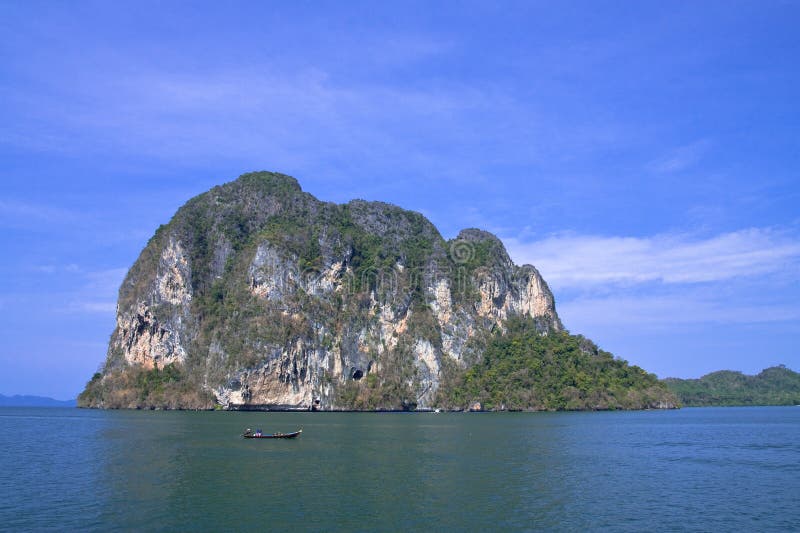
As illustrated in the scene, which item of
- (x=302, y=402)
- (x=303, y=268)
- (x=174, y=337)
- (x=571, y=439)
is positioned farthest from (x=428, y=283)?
(x=571, y=439)

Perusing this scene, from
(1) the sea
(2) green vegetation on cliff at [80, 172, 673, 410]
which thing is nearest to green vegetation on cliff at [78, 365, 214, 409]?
(2) green vegetation on cliff at [80, 172, 673, 410]

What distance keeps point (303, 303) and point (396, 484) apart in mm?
106142

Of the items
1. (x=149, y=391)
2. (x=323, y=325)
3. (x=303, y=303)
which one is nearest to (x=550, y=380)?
(x=323, y=325)

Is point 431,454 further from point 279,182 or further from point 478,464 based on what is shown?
point 279,182

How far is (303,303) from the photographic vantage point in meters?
140

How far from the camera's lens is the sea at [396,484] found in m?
28.3

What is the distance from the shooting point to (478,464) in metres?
44.2

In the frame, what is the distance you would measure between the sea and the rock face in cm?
7305

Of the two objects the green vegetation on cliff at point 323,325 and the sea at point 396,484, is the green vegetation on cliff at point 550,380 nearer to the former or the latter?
the green vegetation on cliff at point 323,325

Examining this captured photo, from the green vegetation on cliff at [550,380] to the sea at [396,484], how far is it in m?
71.8

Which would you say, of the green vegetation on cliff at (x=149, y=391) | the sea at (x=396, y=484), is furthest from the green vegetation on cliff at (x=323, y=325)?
the sea at (x=396, y=484)

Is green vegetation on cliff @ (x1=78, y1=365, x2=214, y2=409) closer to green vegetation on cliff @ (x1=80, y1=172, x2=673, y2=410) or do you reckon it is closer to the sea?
green vegetation on cliff @ (x1=80, y1=172, x2=673, y2=410)

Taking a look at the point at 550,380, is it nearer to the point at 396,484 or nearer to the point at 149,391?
the point at 149,391

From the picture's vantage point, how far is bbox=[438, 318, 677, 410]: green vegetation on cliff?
13362 cm
